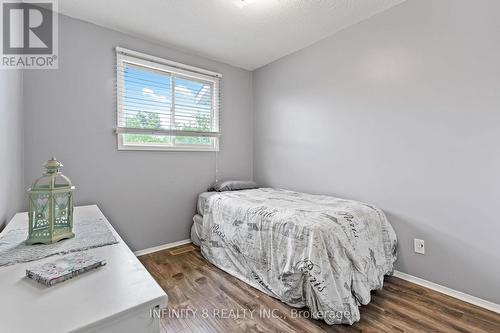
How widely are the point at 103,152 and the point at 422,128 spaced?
2984 mm

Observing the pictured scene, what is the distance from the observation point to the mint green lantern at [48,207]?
105 cm

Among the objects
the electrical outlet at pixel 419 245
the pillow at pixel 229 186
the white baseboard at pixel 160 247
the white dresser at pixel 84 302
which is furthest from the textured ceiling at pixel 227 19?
the white baseboard at pixel 160 247

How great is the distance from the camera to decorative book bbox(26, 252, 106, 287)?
0.73 metres

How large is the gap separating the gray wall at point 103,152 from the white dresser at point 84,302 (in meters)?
1.67

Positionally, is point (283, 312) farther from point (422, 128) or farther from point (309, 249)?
point (422, 128)

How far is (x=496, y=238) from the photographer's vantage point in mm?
1612

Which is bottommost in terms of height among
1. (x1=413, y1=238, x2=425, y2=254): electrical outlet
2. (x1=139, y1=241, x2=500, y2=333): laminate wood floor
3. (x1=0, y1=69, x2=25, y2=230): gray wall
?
(x1=139, y1=241, x2=500, y2=333): laminate wood floor

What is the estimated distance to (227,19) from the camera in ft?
7.42

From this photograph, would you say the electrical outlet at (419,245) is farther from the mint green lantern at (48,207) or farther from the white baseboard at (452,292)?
the mint green lantern at (48,207)

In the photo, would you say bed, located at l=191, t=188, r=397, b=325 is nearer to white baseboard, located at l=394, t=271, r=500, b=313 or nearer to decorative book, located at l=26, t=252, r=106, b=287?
white baseboard, located at l=394, t=271, r=500, b=313

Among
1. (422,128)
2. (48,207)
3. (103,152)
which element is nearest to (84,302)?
(48,207)

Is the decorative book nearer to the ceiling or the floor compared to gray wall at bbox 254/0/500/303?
nearer to the floor

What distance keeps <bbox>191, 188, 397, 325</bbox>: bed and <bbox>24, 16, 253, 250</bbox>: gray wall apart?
2.51 feet

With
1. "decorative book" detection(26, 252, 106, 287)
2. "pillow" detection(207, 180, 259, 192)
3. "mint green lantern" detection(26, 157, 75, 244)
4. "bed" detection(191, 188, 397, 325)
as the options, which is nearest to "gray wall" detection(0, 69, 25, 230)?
"mint green lantern" detection(26, 157, 75, 244)
